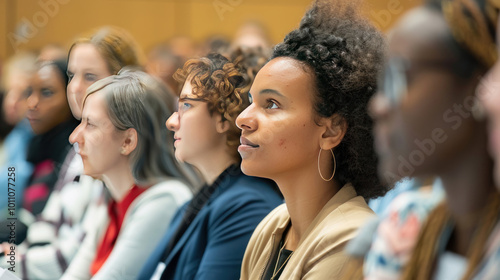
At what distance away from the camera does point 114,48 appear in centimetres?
232

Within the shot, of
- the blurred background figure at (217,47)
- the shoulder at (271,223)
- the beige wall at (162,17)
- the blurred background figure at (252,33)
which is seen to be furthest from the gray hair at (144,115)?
the beige wall at (162,17)

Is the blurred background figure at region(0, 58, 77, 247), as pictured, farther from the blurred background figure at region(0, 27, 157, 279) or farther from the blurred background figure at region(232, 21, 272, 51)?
the blurred background figure at region(232, 21, 272, 51)

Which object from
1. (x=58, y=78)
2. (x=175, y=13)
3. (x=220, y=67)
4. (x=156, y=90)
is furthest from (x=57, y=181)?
(x=175, y=13)

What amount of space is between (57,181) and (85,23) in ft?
11.6

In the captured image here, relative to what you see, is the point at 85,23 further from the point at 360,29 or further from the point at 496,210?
the point at 496,210

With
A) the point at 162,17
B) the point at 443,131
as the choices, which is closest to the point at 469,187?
the point at 443,131

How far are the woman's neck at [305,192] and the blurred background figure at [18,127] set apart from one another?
1.30 meters

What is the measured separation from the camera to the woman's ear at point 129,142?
212 cm

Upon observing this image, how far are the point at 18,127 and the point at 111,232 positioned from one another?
101cm

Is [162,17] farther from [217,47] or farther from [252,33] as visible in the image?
[217,47]

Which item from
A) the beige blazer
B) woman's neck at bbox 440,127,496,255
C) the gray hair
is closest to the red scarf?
the gray hair

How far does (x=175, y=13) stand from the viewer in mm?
A: 6273


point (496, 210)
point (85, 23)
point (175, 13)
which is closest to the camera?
point (496, 210)

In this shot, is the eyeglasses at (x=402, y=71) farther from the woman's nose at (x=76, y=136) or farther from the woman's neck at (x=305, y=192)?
the woman's nose at (x=76, y=136)
